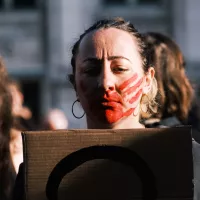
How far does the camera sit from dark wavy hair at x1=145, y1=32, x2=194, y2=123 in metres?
3.54

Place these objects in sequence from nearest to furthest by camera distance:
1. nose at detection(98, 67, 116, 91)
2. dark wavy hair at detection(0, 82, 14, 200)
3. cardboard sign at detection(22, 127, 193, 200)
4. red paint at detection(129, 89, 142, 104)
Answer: cardboard sign at detection(22, 127, 193, 200) < nose at detection(98, 67, 116, 91) < red paint at detection(129, 89, 142, 104) < dark wavy hair at detection(0, 82, 14, 200)

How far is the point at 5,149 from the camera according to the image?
295 cm

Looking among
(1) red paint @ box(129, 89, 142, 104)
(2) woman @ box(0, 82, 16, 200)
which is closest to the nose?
(1) red paint @ box(129, 89, 142, 104)

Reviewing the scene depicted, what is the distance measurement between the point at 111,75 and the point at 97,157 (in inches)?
14.2

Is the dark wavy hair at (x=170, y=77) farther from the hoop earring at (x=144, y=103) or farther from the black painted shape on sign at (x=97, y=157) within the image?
the black painted shape on sign at (x=97, y=157)

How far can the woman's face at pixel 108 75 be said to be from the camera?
7.83 feet

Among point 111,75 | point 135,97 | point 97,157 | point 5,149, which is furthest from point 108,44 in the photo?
point 5,149

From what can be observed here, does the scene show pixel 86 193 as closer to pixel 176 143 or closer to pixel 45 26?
pixel 176 143

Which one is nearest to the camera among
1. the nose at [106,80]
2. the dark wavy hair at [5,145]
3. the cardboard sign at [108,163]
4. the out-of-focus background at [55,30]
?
A: the cardboard sign at [108,163]

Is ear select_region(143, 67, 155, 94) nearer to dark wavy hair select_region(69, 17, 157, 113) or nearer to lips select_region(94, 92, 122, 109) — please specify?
dark wavy hair select_region(69, 17, 157, 113)

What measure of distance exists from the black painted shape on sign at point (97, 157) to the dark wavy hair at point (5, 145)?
0.52 metres

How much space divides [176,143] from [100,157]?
214mm

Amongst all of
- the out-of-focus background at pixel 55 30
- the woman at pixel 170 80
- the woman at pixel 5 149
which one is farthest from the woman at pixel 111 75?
the out-of-focus background at pixel 55 30

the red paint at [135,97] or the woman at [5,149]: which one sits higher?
the red paint at [135,97]
